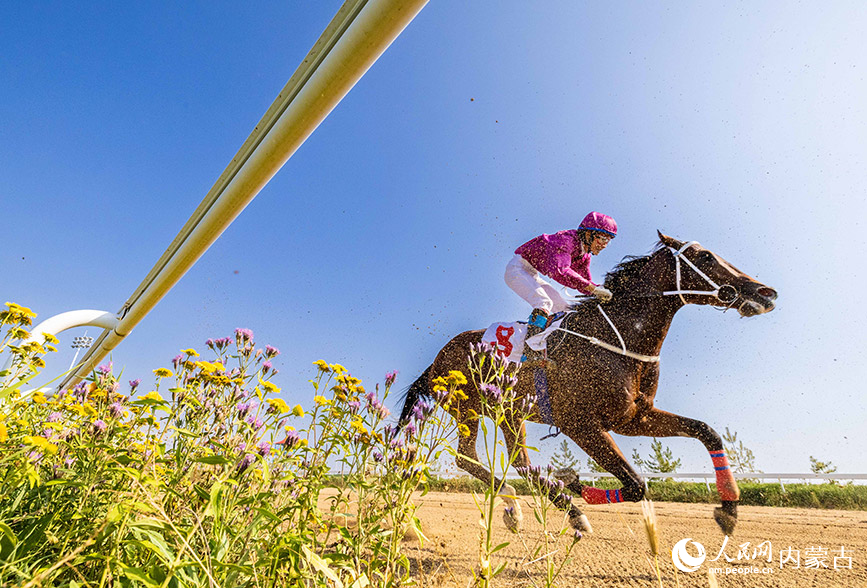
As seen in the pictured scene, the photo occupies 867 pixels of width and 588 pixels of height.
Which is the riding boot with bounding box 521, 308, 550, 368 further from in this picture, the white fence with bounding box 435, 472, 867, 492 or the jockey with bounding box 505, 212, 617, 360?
the white fence with bounding box 435, 472, 867, 492

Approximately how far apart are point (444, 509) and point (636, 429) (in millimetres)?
3649

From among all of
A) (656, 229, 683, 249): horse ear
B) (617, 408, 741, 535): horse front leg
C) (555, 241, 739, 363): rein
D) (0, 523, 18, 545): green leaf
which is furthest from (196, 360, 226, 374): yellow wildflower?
(656, 229, 683, 249): horse ear

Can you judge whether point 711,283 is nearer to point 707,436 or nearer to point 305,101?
point 707,436

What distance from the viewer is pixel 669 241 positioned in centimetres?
489

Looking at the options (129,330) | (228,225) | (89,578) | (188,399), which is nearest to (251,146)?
(228,225)

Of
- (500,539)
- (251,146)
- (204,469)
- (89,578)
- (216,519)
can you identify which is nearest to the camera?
(216,519)

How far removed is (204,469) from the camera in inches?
57.3

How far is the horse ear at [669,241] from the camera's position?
481cm

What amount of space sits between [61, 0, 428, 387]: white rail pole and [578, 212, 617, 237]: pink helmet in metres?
4.46

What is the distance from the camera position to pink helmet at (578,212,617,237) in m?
4.92

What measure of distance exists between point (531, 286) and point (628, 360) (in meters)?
1.44

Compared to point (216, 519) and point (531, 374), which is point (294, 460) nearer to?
point (216, 519)

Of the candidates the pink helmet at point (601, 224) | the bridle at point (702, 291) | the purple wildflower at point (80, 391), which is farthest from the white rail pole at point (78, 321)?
the bridle at point (702, 291)

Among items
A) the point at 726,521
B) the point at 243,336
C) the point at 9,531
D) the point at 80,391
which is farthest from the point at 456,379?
the point at 726,521
